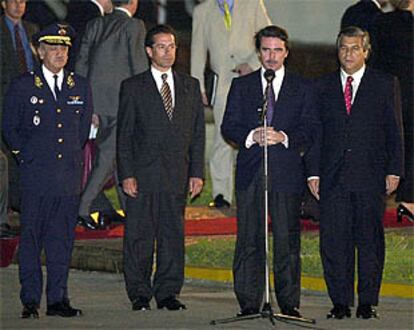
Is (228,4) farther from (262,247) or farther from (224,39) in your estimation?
(262,247)

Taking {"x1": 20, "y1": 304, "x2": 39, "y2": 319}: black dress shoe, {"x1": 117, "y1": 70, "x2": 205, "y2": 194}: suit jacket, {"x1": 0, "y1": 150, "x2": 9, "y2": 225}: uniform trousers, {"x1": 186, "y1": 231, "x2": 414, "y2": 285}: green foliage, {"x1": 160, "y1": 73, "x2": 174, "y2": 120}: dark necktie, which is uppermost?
{"x1": 160, "y1": 73, "x2": 174, "y2": 120}: dark necktie

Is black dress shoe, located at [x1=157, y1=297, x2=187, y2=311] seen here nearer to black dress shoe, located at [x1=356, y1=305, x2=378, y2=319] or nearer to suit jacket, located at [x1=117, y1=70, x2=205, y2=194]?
suit jacket, located at [x1=117, y1=70, x2=205, y2=194]

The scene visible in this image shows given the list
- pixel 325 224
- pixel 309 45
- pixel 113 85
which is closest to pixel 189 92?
pixel 325 224

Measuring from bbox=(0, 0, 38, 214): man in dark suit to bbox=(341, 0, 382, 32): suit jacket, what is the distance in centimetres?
302

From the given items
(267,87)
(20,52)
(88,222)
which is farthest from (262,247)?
(20,52)

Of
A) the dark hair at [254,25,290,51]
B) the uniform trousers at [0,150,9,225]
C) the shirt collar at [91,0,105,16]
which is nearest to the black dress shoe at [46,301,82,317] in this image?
the dark hair at [254,25,290,51]

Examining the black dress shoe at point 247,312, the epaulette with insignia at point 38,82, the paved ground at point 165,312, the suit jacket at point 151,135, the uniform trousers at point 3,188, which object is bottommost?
the paved ground at point 165,312

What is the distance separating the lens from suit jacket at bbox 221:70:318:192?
12.6 meters

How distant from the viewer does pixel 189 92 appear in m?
13.4

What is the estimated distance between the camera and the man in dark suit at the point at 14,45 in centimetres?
1694

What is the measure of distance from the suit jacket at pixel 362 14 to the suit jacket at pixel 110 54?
6.29 ft

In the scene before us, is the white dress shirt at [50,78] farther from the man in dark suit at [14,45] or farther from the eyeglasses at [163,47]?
the man in dark suit at [14,45]

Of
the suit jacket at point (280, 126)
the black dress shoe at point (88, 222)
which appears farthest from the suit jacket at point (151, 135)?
the black dress shoe at point (88, 222)

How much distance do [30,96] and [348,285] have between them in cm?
266
